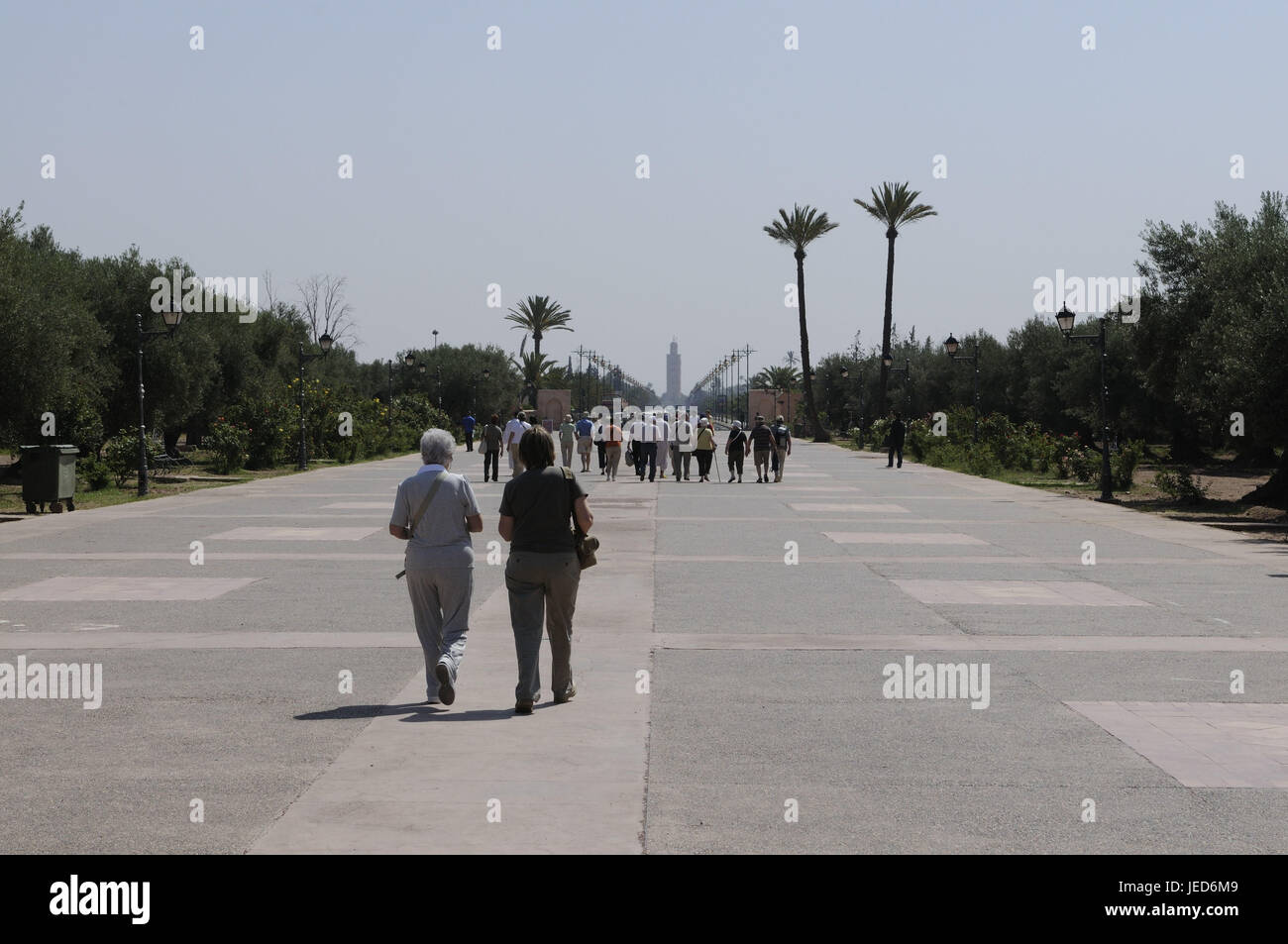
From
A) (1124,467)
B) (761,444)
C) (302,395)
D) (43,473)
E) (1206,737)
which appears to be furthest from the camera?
(302,395)

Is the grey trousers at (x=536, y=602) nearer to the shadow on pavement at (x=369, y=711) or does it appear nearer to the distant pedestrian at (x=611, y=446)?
the shadow on pavement at (x=369, y=711)

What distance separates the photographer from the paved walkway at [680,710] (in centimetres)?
597

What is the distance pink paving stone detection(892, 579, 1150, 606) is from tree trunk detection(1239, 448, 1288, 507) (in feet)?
44.7

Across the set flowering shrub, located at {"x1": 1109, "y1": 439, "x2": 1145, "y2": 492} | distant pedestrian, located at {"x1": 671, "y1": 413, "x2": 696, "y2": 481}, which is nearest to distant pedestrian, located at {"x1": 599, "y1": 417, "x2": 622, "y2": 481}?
distant pedestrian, located at {"x1": 671, "y1": 413, "x2": 696, "y2": 481}

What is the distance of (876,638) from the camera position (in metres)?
11.3

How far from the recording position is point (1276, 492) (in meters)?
27.2

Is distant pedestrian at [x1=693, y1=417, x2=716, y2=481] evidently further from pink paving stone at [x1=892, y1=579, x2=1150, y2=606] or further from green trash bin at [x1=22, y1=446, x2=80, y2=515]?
pink paving stone at [x1=892, y1=579, x2=1150, y2=606]

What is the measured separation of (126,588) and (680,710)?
781 cm

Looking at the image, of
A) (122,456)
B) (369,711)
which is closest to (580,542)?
(369,711)

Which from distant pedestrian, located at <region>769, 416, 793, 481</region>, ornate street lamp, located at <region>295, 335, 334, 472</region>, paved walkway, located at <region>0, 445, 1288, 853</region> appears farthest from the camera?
ornate street lamp, located at <region>295, 335, 334, 472</region>

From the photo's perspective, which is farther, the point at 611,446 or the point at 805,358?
the point at 805,358

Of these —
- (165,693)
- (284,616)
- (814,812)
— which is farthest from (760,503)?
(814,812)

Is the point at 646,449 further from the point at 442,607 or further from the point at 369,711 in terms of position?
the point at 369,711

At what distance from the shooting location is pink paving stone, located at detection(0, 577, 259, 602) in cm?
1352
